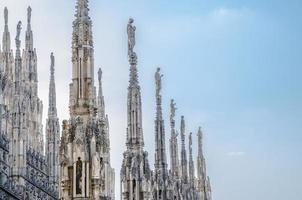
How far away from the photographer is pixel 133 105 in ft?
90.4

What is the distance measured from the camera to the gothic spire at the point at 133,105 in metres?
26.5

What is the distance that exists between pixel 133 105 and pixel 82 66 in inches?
304

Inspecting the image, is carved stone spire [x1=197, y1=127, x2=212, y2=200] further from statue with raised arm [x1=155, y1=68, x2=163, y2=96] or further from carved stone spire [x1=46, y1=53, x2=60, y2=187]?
statue with raised arm [x1=155, y1=68, x2=163, y2=96]

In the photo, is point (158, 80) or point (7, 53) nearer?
point (158, 80)

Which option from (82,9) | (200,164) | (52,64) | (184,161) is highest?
(52,64)

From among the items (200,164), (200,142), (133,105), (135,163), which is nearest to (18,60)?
(133,105)

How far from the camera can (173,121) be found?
4219 centimetres

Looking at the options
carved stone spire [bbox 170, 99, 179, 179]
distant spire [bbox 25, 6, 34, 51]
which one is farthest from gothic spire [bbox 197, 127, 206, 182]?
distant spire [bbox 25, 6, 34, 51]

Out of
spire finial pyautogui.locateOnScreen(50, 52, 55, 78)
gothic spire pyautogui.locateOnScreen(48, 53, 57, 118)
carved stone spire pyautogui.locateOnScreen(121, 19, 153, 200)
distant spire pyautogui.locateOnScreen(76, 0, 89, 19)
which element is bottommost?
carved stone spire pyautogui.locateOnScreen(121, 19, 153, 200)

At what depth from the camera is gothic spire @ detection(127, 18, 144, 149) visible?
26.5 meters

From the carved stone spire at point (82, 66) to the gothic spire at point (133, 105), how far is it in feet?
22.9

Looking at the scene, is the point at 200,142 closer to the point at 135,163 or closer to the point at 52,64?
the point at 52,64

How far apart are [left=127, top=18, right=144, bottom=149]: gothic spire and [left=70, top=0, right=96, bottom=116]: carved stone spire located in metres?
6.98

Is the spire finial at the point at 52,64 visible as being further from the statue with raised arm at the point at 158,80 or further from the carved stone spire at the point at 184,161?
the statue with raised arm at the point at 158,80
